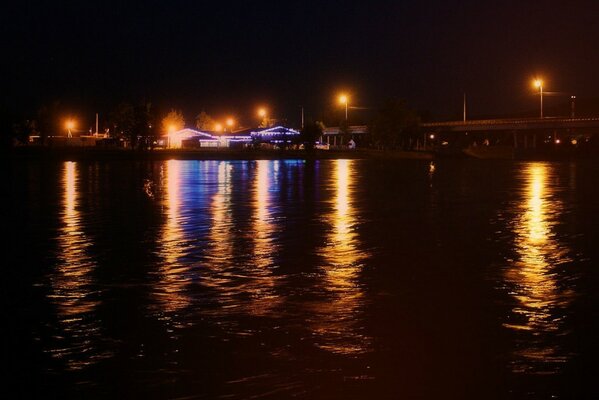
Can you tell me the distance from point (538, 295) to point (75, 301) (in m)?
6.94

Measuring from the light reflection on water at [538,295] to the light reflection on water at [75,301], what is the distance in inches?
192

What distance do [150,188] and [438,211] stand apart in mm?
15874

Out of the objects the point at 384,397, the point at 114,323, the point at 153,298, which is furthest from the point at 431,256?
the point at 384,397

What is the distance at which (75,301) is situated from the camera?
12344 mm

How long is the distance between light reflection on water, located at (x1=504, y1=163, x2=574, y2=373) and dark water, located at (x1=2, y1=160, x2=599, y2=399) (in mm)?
39

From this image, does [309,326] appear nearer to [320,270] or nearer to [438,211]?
[320,270]

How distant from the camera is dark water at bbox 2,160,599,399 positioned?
28.4 ft

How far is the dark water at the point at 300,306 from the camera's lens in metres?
8.65

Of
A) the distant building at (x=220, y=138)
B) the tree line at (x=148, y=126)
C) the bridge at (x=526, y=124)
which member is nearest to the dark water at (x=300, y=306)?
the tree line at (x=148, y=126)

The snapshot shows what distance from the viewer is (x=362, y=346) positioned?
32.3ft

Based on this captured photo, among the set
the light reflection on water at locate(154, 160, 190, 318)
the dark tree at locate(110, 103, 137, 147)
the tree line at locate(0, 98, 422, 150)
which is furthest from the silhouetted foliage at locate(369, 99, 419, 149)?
the light reflection on water at locate(154, 160, 190, 318)

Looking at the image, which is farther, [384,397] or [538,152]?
A: [538,152]

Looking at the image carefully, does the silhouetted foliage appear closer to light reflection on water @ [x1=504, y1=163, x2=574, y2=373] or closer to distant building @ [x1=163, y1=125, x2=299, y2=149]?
distant building @ [x1=163, y1=125, x2=299, y2=149]

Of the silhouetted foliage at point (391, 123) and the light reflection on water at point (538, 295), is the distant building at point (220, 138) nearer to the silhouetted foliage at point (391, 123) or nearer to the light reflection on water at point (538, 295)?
the silhouetted foliage at point (391, 123)
